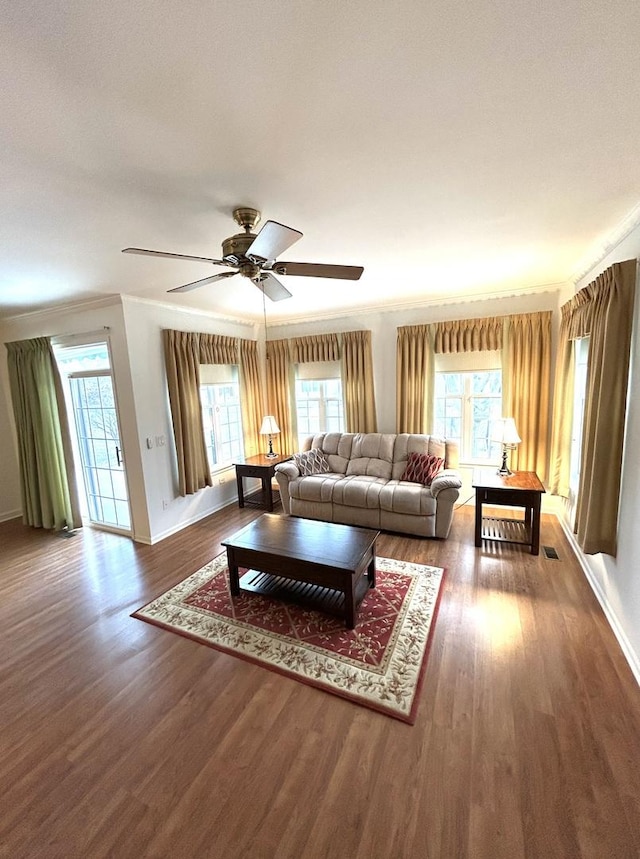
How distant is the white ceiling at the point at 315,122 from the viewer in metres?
0.93

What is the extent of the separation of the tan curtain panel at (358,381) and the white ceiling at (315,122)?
2.25 m

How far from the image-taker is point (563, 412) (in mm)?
3535

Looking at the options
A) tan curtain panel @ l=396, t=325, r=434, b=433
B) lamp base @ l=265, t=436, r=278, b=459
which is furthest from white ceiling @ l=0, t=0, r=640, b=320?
lamp base @ l=265, t=436, r=278, b=459

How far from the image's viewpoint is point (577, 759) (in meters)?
1.51

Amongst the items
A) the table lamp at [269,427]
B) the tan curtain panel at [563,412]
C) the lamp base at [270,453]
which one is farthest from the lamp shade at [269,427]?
the tan curtain panel at [563,412]

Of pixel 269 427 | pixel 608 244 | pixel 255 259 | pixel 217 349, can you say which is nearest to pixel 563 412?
pixel 608 244

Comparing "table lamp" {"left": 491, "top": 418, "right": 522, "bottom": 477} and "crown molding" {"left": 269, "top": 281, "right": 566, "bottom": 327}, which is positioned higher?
"crown molding" {"left": 269, "top": 281, "right": 566, "bottom": 327}

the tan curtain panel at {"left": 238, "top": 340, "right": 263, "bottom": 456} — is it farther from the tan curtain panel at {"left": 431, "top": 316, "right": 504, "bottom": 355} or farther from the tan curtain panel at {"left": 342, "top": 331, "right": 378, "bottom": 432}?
the tan curtain panel at {"left": 431, "top": 316, "right": 504, "bottom": 355}

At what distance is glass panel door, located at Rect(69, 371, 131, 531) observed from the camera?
157 inches

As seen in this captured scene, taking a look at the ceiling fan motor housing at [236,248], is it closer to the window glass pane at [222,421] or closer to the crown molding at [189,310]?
the crown molding at [189,310]

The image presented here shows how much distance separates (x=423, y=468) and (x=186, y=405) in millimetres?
2847

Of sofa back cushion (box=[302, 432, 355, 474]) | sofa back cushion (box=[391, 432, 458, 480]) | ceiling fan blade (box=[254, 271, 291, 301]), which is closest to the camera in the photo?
ceiling fan blade (box=[254, 271, 291, 301])

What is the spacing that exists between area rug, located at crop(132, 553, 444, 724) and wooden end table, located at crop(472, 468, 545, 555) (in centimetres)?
88

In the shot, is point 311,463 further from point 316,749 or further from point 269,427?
point 316,749
